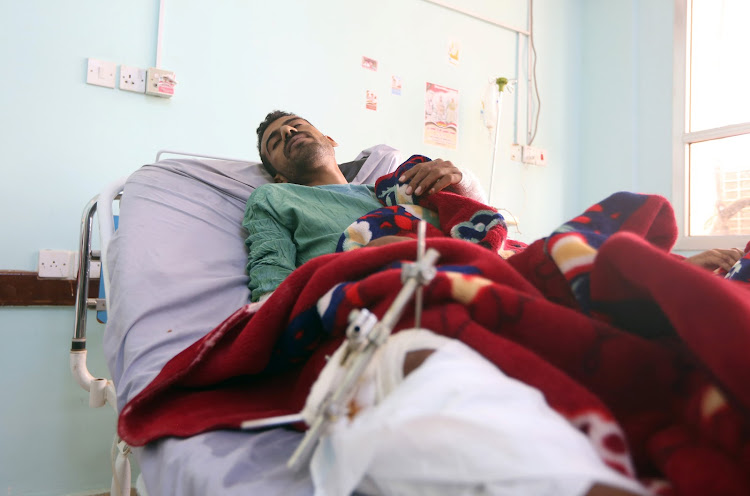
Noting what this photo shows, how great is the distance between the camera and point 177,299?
3.15 feet

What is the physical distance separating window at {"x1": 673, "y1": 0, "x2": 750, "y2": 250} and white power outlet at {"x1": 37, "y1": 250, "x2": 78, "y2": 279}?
259 centimetres

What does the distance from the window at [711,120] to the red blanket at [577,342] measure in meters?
2.20

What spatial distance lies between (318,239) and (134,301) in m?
0.42

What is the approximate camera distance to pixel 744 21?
2424 mm

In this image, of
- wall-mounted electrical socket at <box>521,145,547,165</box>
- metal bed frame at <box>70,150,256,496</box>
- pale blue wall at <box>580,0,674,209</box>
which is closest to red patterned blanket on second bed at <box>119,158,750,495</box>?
metal bed frame at <box>70,150,256,496</box>

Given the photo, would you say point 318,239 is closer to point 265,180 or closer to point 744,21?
point 265,180

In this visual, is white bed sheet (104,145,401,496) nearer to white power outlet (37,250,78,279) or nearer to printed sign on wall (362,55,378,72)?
white power outlet (37,250,78,279)

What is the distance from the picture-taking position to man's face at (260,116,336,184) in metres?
1.58

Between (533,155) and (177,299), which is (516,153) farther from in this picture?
(177,299)

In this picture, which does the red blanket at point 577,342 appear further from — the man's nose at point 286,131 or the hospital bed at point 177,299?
the man's nose at point 286,131

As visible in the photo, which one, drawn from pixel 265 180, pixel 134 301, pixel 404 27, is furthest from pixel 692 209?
pixel 134 301

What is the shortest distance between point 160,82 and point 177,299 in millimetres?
1082

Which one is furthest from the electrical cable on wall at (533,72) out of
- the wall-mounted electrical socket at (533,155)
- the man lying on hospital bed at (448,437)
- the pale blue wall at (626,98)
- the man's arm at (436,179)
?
the man lying on hospital bed at (448,437)

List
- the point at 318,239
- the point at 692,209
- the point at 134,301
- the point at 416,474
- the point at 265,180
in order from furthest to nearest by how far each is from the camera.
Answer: the point at 692,209 → the point at 265,180 → the point at 318,239 → the point at 134,301 → the point at 416,474
